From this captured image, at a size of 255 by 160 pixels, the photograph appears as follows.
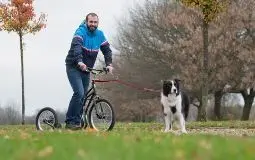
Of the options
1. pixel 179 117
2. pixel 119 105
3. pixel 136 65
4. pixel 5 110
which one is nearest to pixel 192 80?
pixel 136 65

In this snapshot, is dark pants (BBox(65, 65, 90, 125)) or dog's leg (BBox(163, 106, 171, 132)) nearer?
dark pants (BBox(65, 65, 90, 125))

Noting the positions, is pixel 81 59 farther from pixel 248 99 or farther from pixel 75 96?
pixel 248 99

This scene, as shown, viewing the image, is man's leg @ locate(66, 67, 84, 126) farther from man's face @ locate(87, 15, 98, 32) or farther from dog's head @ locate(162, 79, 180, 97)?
dog's head @ locate(162, 79, 180, 97)

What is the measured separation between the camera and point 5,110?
50.9 metres

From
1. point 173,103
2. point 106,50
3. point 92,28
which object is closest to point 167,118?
point 173,103

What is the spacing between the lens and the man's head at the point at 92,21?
13.0m

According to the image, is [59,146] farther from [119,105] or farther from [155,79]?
[119,105]

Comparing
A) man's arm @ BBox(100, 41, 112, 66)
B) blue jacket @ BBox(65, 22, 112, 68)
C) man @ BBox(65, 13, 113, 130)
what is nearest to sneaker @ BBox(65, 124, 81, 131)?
man @ BBox(65, 13, 113, 130)

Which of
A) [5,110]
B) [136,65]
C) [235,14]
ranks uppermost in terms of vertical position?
[235,14]

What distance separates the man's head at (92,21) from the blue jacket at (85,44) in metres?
0.16

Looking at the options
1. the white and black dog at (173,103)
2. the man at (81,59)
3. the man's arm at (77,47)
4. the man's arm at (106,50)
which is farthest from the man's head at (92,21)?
the white and black dog at (173,103)

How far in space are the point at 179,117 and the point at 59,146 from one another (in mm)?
8035

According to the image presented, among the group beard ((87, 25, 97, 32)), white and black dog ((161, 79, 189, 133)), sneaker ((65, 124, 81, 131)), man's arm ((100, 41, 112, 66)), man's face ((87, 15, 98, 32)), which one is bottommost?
sneaker ((65, 124, 81, 131))

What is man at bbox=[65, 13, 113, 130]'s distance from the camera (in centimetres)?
1307
